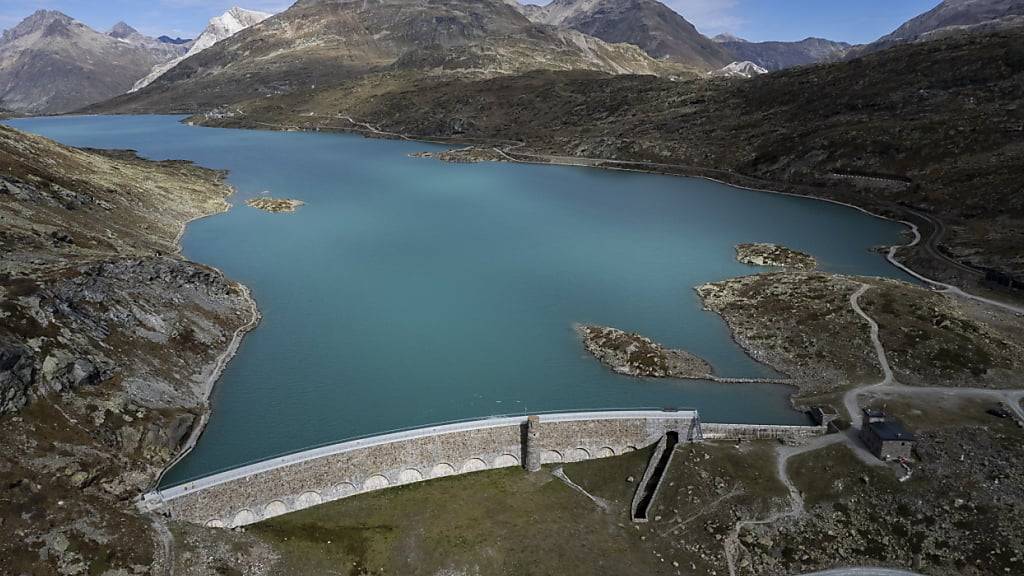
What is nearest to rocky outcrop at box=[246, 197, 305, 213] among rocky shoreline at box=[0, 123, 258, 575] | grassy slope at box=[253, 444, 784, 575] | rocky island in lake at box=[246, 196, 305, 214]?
rocky island in lake at box=[246, 196, 305, 214]

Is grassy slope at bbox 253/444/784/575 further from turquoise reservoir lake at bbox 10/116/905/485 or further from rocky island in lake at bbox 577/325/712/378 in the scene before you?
rocky island in lake at bbox 577/325/712/378

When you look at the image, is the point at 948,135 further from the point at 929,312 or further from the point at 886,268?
the point at 929,312

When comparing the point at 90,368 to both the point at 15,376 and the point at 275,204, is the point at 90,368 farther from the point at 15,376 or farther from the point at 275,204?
the point at 275,204

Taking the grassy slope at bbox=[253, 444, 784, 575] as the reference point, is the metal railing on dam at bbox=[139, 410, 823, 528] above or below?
above

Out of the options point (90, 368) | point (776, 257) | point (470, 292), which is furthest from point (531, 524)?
point (776, 257)

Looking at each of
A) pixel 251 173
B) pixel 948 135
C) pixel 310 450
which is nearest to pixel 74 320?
pixel 310 450
